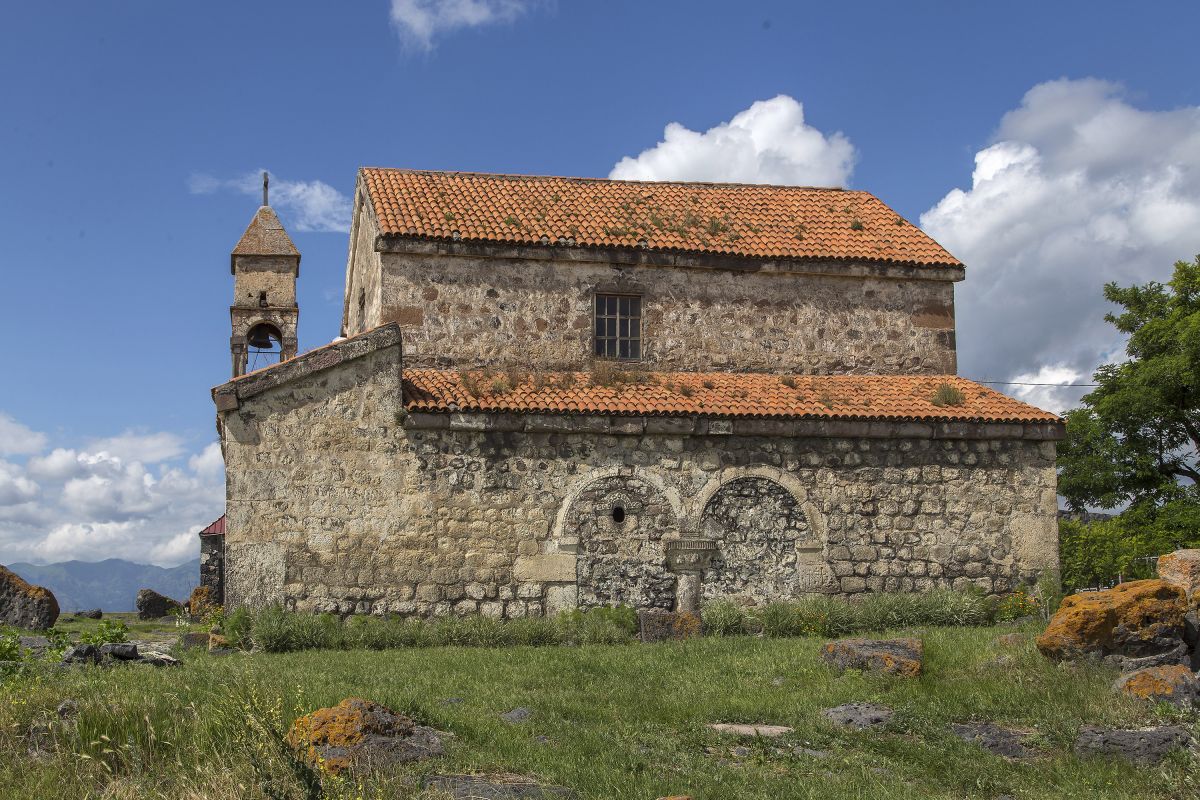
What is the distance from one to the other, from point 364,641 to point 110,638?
362 centimetres

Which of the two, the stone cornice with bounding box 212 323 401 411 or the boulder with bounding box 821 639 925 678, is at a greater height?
the stone cornice with bounding box 212 323 401 411

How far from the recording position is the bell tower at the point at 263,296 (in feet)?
79.6

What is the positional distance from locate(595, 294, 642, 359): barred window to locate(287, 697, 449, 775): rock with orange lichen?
1122cm

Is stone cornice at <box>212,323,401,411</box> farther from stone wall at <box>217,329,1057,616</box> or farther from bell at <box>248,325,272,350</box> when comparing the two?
bell at <box>248,325,272,350</box>

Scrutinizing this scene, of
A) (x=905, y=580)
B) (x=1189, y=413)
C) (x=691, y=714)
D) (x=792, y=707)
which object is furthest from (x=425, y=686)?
(x=1189, y=413)

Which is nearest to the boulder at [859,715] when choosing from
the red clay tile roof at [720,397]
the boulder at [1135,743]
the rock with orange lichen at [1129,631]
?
the boulder at [1135,743]

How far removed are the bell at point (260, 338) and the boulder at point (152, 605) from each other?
732cm

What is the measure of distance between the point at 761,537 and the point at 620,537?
2.30m

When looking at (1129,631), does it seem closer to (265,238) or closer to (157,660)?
(157,660)

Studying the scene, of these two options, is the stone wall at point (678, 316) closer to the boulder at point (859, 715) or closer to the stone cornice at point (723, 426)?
the stone cornice at point (723, 426)

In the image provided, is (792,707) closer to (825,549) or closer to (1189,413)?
(825,549)

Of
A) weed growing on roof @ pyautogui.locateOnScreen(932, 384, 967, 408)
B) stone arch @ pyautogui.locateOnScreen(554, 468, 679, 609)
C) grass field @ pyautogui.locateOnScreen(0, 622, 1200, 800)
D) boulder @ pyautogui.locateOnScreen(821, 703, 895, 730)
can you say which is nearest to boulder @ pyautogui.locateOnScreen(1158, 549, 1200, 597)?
grass field @ pyautogui.locateOnScreen(0, 622, 1200, 800)

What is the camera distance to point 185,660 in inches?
493

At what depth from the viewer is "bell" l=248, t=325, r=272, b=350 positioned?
80.6ft
